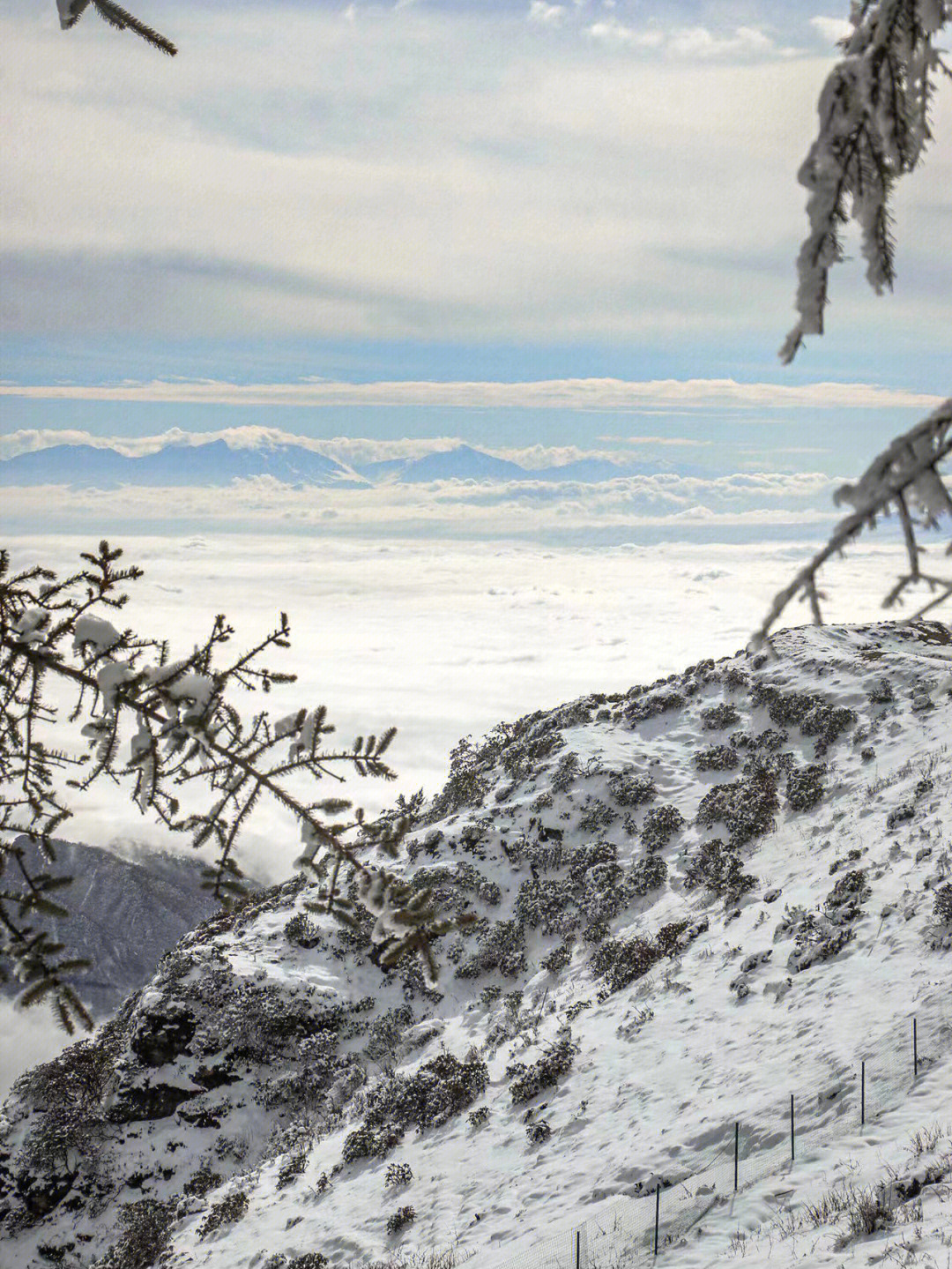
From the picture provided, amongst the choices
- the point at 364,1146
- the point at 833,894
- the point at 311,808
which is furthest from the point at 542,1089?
the point at 311,808

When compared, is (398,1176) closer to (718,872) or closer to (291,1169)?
(291,1169)

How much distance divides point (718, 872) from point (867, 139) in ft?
78.2

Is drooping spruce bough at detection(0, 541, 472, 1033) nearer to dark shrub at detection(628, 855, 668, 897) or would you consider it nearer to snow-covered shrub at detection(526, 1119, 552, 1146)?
snow-covered shrub at detection(526, 1119, 552, 1146)

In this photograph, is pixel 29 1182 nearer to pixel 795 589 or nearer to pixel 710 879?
pixel 710 879

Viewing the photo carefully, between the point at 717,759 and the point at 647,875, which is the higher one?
the point at 717,759

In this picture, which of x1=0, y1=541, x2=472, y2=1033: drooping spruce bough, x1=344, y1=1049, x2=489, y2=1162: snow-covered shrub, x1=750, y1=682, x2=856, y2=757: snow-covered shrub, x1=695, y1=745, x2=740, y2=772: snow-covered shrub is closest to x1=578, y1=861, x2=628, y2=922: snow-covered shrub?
x1=695, y1=745, x2=740, y2=772: snow-covered shrub

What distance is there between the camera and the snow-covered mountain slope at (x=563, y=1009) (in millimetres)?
13328

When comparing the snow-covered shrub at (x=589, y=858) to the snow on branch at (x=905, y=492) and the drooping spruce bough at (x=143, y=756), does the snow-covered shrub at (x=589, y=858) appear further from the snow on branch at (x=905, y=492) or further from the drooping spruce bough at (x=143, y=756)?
the snow on branch at (x=905, y=492)

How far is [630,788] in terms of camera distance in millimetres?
30359

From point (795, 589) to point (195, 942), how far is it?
3192cm

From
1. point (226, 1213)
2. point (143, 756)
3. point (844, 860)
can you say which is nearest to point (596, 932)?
point (844, 860)

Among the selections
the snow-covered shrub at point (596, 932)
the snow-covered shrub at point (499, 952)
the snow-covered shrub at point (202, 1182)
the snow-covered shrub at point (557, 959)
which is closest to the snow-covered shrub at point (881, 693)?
the snow-covered shrub at point (596, 932)

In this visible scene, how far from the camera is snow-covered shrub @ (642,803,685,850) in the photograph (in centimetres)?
2758

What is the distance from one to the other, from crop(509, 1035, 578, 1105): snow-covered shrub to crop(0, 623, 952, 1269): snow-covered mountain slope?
0.18 feet
